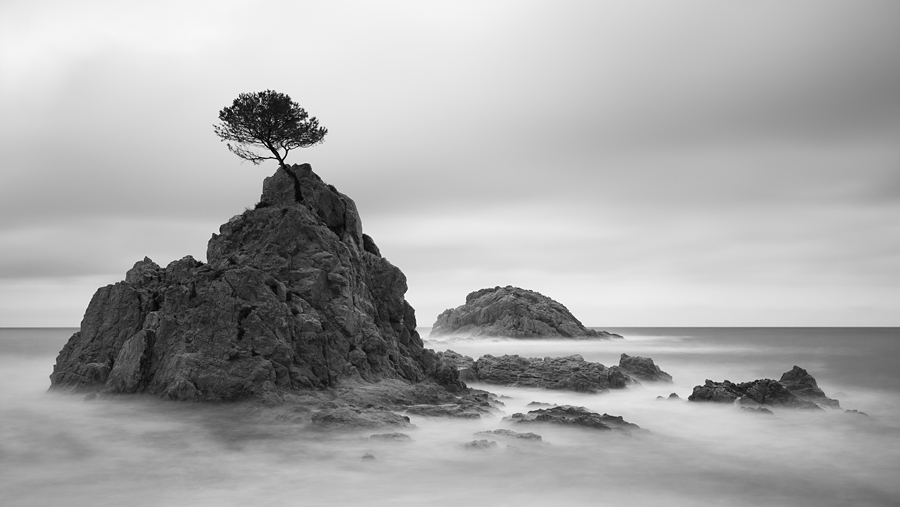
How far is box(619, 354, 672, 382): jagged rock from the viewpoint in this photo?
37406 mm

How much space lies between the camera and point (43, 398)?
23938 millimetres

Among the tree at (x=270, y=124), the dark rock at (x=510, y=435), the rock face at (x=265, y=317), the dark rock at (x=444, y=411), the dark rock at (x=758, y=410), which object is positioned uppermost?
the tree at (x=270, y=124)

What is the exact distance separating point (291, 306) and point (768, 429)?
1874cm

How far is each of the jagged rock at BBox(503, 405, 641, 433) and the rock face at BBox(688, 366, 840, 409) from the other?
27.5ft

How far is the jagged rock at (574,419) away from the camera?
67.4ft

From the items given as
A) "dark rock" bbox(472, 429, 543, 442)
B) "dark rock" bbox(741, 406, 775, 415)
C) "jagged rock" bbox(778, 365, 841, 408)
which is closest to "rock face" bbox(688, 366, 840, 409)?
"jagged rock" bbox(778, 365, 841, 408)

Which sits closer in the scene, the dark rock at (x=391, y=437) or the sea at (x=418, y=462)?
the sea at (x=418, y=462)

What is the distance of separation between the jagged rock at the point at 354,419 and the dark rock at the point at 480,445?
2494 millimetres

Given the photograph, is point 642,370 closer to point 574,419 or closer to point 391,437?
point 574,419

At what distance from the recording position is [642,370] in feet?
124

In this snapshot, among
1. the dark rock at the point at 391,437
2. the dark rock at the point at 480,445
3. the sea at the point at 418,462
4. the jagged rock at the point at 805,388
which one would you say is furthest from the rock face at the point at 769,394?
the dark rock at the point at 391,437

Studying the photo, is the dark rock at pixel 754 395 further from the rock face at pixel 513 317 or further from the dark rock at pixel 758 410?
the rock face at pixel 513 317

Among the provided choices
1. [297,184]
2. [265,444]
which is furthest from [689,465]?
[297,184]

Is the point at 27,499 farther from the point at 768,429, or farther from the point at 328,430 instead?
the point at 768,429
